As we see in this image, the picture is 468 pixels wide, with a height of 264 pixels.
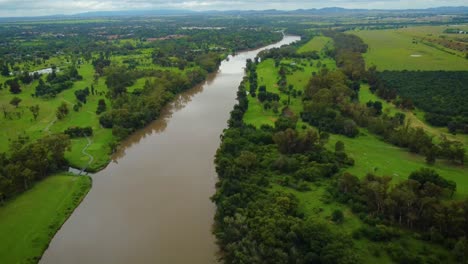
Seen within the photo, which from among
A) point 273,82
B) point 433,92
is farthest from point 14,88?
point 433,92

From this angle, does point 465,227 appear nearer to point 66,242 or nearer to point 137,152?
point 66,242

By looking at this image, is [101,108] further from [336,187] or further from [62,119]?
[336,187]

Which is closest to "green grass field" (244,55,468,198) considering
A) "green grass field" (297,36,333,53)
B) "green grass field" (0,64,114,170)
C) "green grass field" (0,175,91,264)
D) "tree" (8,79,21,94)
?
"green grass field" (0,64,114,170)

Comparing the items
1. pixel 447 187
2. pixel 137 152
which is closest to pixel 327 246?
pixel 447 187

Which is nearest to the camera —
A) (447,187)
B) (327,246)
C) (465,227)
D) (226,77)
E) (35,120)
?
(327,246)

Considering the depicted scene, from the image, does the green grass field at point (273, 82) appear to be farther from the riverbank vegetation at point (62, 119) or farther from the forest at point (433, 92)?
the forest at point (433, 92)

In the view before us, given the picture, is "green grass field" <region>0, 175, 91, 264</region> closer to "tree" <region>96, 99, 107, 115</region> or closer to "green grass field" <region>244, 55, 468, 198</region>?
"tree" <region>96, 99, 107, 115</region>

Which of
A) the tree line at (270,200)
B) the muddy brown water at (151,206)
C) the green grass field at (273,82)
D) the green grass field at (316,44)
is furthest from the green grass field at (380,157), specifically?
the green grass field at (316,44)
